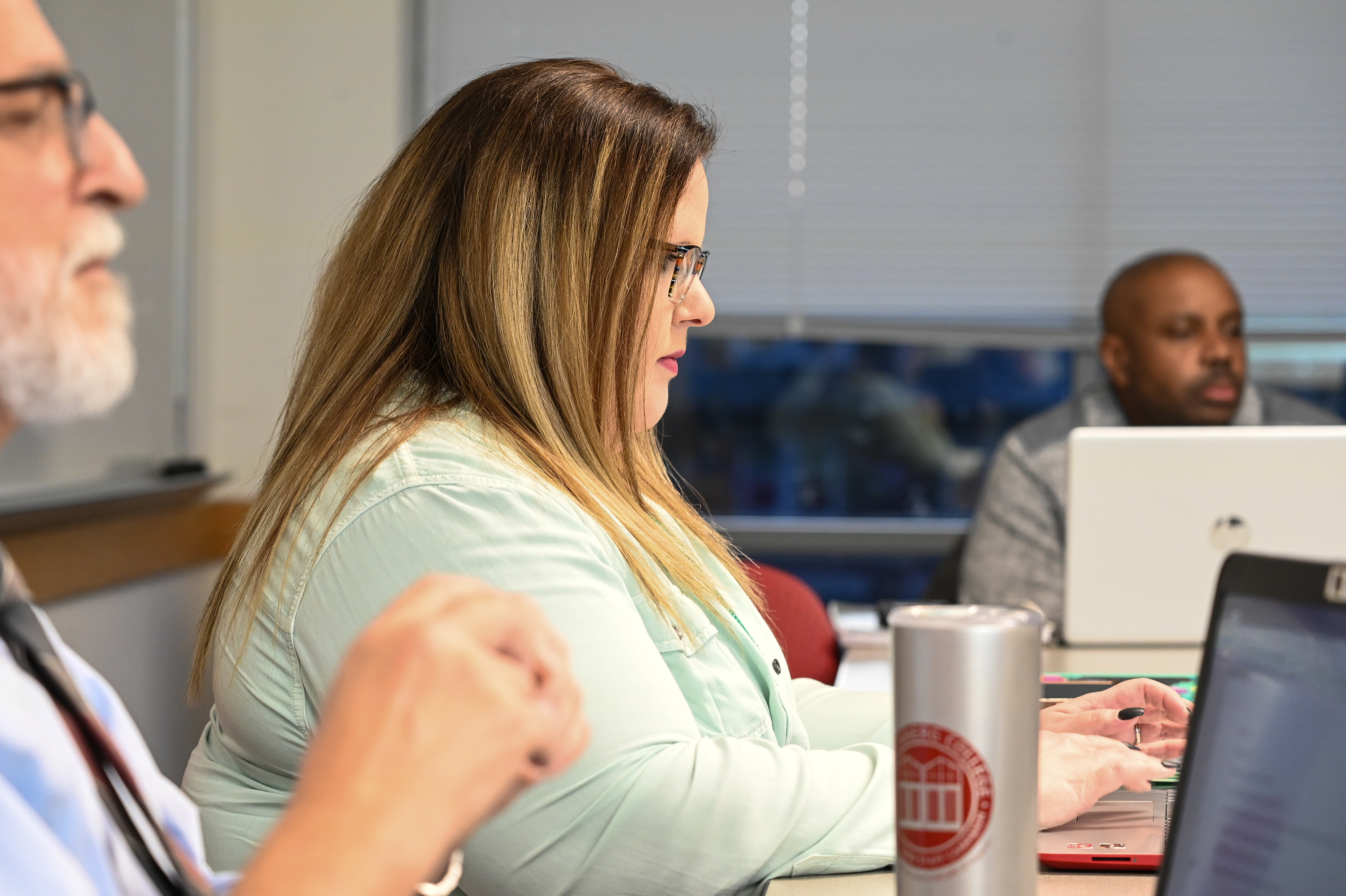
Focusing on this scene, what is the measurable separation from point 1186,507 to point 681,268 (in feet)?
2.87

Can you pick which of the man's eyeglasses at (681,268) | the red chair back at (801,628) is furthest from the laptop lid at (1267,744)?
the red chair back at (801,628)

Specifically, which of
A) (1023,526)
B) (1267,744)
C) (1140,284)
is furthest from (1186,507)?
(1140,284)

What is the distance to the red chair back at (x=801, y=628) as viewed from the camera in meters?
1.97

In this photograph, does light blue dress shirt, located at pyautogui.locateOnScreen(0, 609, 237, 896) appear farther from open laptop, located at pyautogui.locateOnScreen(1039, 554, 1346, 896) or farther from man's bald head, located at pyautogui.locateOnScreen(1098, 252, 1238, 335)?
man's bald head, located at pyautogui.locateOnScreen(1098, 252, 1238, 335)

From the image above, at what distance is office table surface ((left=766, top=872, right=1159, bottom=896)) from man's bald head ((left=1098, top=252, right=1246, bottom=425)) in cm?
222

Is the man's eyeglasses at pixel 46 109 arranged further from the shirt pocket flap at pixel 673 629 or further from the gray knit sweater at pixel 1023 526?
the gray knit sweater at pixel 1023 526

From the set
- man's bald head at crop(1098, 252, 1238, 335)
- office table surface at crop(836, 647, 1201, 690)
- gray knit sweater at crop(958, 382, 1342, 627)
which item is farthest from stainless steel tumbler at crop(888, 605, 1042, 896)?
man's bald head at crop(1098, 252, 1238, 335)

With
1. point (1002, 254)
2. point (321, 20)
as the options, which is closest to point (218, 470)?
point (321, 20)

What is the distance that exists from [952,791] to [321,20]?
319 centimetres

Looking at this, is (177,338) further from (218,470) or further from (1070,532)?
(1070,532)

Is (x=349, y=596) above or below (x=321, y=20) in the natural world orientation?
below

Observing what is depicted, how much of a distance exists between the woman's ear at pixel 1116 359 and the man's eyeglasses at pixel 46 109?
110 inches

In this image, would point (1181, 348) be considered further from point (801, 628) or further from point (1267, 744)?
point (1267, 744)

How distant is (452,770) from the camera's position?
1.76 ft
